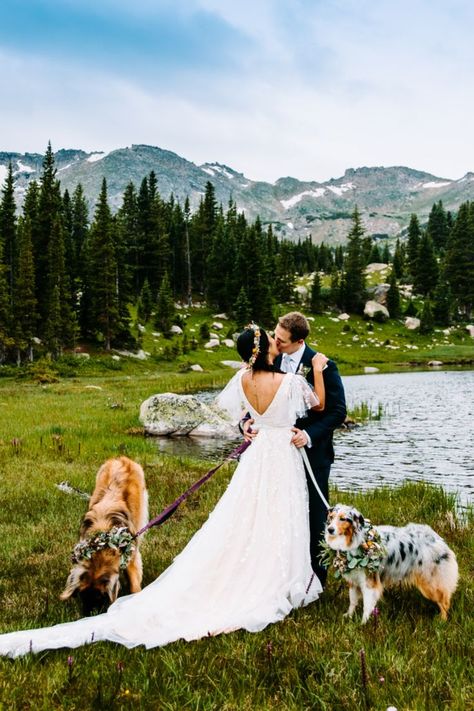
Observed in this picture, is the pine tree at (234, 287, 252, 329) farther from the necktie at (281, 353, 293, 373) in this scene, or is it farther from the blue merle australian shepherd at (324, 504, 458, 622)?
the blue merle australian shepherd at (324, 504, 458, 622)

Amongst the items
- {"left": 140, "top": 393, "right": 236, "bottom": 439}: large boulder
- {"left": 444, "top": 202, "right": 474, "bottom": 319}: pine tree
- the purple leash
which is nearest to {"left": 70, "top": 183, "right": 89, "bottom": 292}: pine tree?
{"left": 140, "top": 393, "right": 236, "bottom": 439}: large boulder

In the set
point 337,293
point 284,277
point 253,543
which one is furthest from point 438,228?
point 253,543

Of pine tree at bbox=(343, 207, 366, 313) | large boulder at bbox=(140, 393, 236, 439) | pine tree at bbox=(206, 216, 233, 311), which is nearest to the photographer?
large boulder at bbox=(140, 393, 236, 439)

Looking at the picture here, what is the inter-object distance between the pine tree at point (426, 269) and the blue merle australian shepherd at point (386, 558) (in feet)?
298

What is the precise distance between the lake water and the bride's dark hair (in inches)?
328

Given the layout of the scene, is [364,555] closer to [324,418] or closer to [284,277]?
[324,418]

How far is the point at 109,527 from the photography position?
19.0 ft

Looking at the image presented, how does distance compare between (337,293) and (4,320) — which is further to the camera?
Answer: (337,293)

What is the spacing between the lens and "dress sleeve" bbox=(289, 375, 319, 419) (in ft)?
19.1

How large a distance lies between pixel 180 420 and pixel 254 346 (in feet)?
54.9

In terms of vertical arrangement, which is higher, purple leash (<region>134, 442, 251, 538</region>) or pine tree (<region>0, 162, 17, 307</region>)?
pine tree (<region>0, 162, 17, 307</region>)

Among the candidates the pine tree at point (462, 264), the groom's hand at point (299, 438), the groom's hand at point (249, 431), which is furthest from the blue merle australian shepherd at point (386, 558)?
the pine tree at point (462, 264)

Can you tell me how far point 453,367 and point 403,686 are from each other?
178ft

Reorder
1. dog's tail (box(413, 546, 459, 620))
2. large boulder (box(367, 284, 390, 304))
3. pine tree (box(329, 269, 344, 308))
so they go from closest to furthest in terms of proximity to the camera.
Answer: dog's tail (box(413, 546, 459, 620))
pine tree (box(329, 269, 344, 308))
large boulder (box(367, 284, 390, 304))
